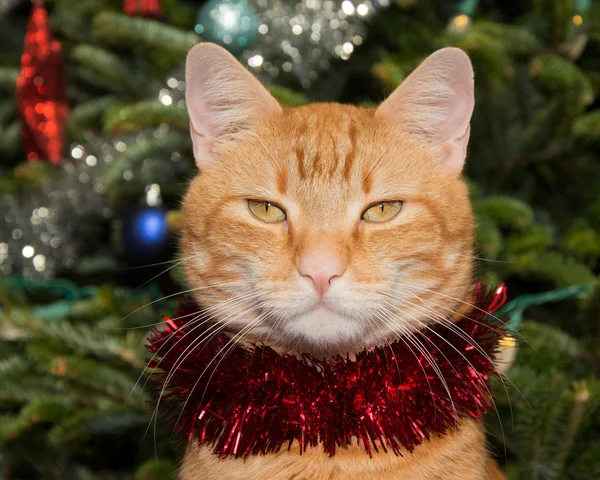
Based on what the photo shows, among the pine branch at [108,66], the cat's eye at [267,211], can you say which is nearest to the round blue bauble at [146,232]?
the pine branch at [108,66]

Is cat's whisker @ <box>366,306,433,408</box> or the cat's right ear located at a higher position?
the cat's right ear

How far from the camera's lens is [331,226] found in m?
0.86

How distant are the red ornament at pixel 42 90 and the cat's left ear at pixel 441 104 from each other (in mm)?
1189

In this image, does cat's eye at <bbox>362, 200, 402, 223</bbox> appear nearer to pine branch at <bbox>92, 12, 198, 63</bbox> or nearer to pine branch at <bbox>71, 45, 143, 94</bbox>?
pine branch at <bbox>92, 12, 198, 63</bbox>

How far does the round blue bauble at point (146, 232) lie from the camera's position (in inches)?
61.1

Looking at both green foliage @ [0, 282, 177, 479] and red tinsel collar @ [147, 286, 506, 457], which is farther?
green foliage @ [0, 282, 177, 479]

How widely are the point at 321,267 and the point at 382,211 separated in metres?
0.16

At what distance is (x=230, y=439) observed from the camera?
845 mm

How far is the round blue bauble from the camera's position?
1.55 metres

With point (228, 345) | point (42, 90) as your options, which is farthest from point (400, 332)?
point (42, 90)

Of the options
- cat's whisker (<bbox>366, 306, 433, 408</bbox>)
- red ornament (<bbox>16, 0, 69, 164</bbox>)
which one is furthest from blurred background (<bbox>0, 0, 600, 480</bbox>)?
cat's whisker (<bbox>366, 306, 433, 408</bbox>)

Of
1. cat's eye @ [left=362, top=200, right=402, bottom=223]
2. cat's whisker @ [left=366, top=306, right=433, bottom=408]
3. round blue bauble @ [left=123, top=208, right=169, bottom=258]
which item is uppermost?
cat's eye @ [left=362, top=200, right=402, bottom=223]

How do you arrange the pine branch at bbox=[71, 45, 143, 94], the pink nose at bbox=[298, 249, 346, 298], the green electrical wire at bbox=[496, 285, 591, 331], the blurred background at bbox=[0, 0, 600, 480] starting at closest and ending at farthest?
the pink nose at bbox=[298, 249, 346, 298]
the green electrical wire at bbox=[496, 285, 591, 331]
the blurred background at bbox=[0, 0, 600, 480]
the pine branch at bbox=[71, 45, 143, 94]

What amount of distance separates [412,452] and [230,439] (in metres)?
0.24
